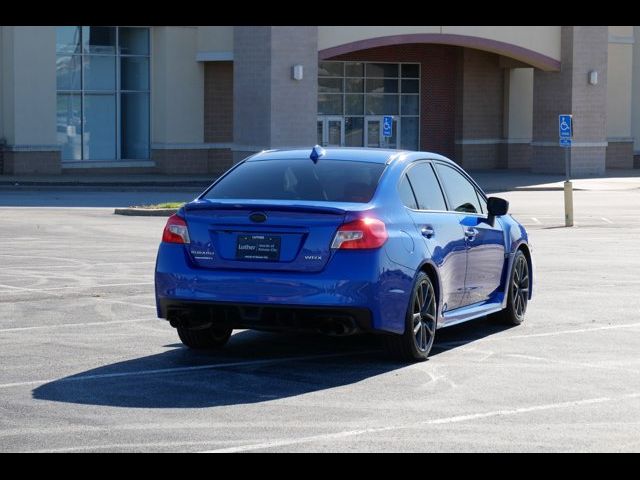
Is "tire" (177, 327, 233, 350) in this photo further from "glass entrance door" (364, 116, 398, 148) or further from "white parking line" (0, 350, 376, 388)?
"glass entrance door" (364, 116, 398, 148)

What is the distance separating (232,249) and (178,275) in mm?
448

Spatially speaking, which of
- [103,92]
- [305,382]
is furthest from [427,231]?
[103,92]

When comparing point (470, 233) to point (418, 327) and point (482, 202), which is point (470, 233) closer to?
point (482, 202)

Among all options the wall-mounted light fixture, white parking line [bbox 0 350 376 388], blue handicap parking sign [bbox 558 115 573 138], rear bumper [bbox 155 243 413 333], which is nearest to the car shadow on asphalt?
white parking line [bbox 0 350 376 388]

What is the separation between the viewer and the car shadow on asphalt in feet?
29.0

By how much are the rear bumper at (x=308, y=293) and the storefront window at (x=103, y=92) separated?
37153 mm

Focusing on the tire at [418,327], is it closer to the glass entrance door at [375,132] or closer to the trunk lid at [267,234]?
the trunk lid at [267,234]

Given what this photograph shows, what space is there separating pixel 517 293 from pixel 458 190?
4.34 feet

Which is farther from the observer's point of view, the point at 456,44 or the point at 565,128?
the point at 456,44

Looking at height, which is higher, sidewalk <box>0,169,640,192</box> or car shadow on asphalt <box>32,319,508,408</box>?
sidewalk <box>0,169,640,192</box>

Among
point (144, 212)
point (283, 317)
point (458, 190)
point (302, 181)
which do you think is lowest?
point (144, 212)

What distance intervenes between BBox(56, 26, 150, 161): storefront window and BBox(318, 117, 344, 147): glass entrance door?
659cm

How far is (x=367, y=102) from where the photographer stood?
171 ft

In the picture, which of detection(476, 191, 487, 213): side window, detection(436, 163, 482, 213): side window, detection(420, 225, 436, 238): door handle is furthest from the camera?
detection(476, 191, 487, 213): side window
